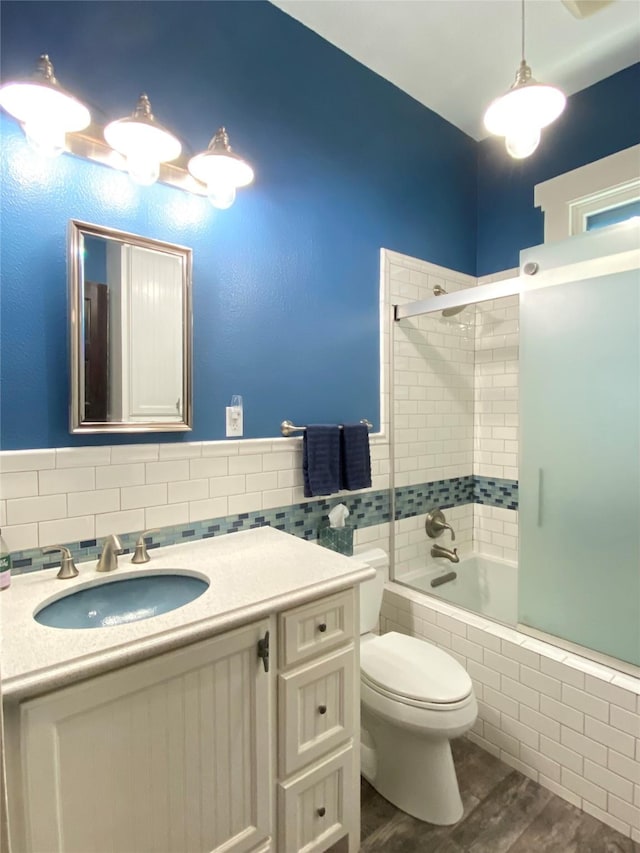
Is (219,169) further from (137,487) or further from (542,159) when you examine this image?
(542,159)

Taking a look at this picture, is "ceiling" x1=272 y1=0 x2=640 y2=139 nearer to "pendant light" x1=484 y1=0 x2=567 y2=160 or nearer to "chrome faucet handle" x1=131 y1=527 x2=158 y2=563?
"pendant light" x1=484 y1=0 x2=567 y2=160

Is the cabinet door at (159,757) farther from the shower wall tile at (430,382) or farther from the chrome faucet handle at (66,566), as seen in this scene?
the shower wall tile at (430,382)

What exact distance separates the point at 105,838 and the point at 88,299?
1373mm

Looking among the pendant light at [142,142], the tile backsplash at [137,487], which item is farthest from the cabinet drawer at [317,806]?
the pendant light at [142,142]

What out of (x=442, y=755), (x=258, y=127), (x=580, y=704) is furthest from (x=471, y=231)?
(x=442, y=755)

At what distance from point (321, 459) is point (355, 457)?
0.64 ft

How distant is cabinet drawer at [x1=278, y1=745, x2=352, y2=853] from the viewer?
3.94ft

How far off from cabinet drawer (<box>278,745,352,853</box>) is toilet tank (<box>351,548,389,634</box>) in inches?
22.9

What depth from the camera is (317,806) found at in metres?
1.27

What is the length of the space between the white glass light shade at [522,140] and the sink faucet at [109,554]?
195 cm

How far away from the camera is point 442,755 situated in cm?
150

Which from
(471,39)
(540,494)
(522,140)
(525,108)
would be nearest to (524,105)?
(525,108)

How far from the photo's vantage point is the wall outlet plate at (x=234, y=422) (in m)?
1.72

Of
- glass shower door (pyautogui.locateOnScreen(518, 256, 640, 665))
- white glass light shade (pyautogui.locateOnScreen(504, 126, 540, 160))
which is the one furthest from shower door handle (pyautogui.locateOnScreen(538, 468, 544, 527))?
white glass light shade (pyautogui.locateOnScreen(504, 126, 540, 160))
